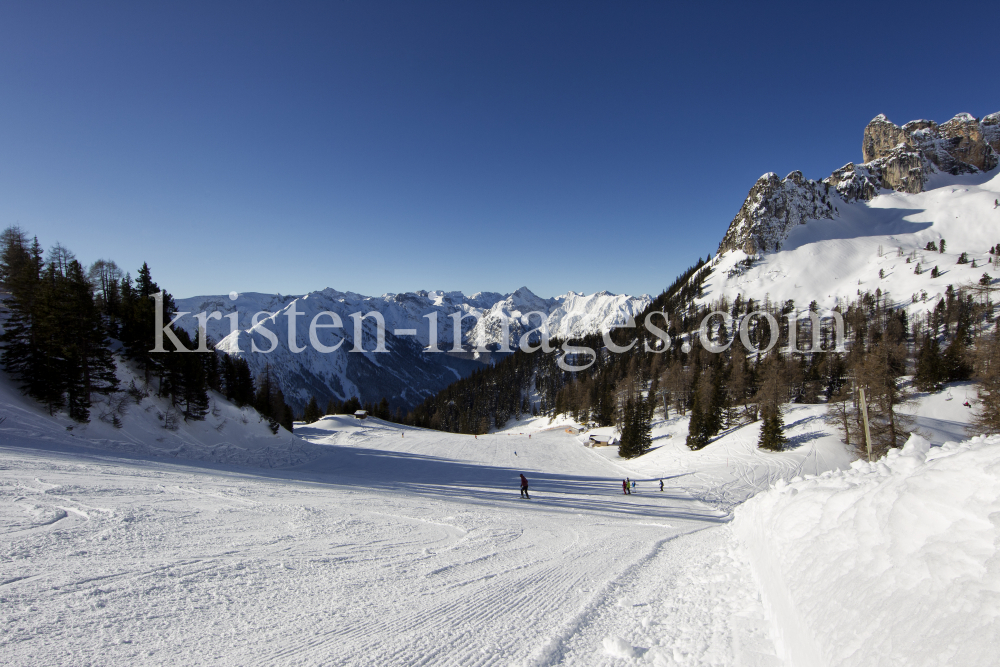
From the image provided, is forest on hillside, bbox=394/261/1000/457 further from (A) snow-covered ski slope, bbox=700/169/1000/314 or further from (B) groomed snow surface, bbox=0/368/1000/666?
(A) snow-covered ski slope, bbox=700/169/1000/314

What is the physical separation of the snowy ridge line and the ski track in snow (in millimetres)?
23

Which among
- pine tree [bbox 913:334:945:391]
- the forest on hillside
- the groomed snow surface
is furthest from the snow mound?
pine tree [bbox 913:334:945:391]

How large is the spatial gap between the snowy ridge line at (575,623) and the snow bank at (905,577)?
84.7 inches

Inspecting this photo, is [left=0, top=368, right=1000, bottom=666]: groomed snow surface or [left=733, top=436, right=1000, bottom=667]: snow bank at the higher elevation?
[left=733, top=436, right=1000, bottom=667]: snow bank

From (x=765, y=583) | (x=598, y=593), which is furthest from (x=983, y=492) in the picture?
(x=598, y=593)

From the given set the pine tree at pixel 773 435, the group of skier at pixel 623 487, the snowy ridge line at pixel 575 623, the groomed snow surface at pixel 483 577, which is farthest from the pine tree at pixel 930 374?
the snowy ridge line at pixel 575 623

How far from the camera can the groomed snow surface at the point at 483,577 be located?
2.73m

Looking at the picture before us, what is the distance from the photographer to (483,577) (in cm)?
690

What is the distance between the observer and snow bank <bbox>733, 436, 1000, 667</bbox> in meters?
2.15

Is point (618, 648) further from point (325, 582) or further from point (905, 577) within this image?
point (325, 582)

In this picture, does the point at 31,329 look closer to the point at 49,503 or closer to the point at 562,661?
the point at 49,503

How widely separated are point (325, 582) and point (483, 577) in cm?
248

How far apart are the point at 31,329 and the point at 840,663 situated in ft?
125

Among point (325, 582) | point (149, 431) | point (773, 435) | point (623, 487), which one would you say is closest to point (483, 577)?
point (325, 582)
